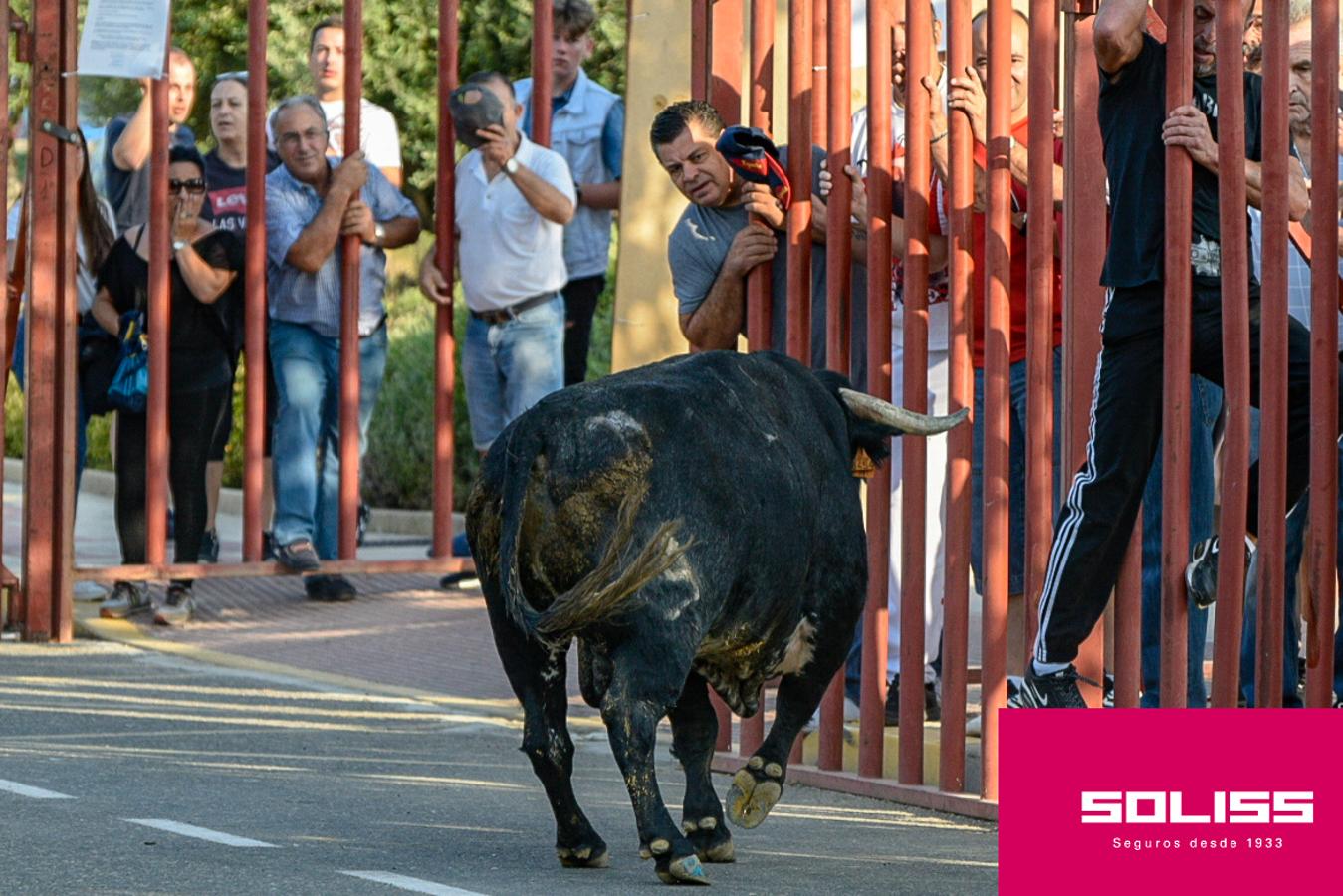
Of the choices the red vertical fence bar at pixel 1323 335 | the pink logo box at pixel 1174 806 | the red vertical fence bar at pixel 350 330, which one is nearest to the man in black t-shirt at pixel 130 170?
the red vertical fence bar at pixel 350 330

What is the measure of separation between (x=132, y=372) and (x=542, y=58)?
2.22m

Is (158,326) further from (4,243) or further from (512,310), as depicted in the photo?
(512,310)

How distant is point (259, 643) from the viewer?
10.4 metres

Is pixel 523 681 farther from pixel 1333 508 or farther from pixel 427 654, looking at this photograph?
pixel 427 654

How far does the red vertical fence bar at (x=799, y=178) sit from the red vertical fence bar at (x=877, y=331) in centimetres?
30

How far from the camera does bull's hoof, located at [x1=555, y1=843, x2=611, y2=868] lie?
576 cm

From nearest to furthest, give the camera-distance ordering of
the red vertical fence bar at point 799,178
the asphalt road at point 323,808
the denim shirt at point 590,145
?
the asphalt road at point 323,808
the red vertical fence bar at point 799,178
the denim shirt at point 590,145

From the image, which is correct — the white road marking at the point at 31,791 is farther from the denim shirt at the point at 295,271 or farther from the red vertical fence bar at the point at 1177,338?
the denim shirt at the point at 295,271

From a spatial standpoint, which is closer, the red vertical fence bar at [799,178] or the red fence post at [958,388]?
the red fence post at [958,388]

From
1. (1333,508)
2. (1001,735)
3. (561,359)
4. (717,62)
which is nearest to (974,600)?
(561,359)

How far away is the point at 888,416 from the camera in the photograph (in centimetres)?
629

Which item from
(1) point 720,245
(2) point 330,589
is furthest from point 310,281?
(1) point 720,245

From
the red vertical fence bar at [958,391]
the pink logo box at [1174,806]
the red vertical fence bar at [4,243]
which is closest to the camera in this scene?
the pink logo box at [1174,806]

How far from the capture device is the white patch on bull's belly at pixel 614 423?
5562 millimetres
